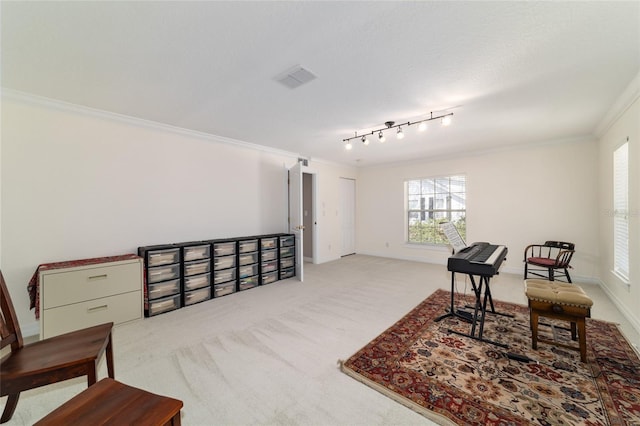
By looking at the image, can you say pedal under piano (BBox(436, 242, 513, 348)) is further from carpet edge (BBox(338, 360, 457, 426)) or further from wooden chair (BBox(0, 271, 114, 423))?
wooden chair (BBox(0, 271, 114, 423))

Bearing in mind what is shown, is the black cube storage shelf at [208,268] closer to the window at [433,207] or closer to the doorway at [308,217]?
the doorway at [308,217]

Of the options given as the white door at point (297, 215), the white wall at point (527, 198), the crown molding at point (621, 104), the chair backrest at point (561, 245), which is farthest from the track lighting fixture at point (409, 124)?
the chair backrest at point (561, 245)

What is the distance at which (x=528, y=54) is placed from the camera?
6.62 ft

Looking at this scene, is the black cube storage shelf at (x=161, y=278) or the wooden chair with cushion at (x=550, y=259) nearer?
the black cube storage shelf at (x=161, y=278)

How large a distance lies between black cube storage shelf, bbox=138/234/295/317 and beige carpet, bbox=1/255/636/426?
0.60 feet

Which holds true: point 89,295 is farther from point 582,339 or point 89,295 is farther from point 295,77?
point 582,339

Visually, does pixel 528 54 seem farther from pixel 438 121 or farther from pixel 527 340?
pixel 527 340

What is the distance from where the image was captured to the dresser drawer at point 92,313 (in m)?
2.48

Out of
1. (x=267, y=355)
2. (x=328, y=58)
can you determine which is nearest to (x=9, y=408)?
(x=267, y=355)

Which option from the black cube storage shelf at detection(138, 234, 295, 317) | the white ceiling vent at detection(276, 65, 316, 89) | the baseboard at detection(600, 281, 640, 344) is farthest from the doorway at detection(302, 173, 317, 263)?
the baseboard at detection(600, 281, 640, 344)

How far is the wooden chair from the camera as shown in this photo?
1.26 meters

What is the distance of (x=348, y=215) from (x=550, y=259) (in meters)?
4.37

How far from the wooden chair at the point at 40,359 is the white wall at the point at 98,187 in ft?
5.86

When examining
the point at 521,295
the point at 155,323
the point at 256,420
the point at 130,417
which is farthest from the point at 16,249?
the point at 521,295
